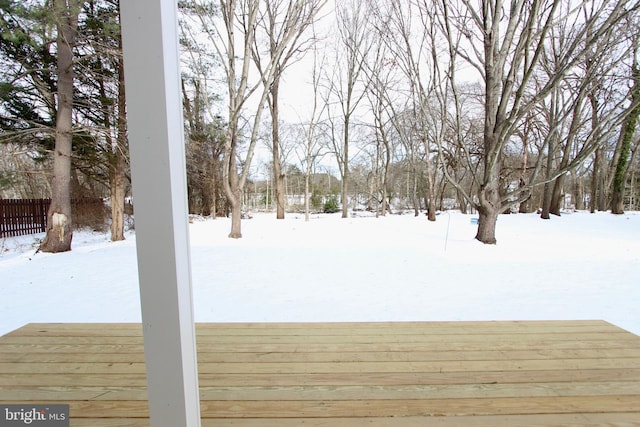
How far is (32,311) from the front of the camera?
2.62 meters

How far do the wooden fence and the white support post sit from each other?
8.66m


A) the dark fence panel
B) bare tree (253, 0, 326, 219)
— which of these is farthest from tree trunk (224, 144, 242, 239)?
the dark fence panel

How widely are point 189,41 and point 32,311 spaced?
17.8ft

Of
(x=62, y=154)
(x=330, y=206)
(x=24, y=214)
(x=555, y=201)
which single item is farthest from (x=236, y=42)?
(x=555, y=201)

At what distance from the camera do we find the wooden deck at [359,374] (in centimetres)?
110

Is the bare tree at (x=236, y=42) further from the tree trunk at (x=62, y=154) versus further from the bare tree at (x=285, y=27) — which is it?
the tree trunk at (x=62, y=154)

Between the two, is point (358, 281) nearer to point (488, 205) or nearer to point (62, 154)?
point (488, 205)

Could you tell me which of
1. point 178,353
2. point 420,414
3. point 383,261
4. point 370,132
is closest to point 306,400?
point 420,414

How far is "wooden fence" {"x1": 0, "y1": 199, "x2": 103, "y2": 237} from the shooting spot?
647 centimetres

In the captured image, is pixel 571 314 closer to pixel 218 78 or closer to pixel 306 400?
pixel 306 400

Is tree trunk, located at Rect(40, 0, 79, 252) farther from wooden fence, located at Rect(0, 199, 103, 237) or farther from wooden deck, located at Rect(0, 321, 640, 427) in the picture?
wooden deck, located at Rect(0, 321, 640, 427)

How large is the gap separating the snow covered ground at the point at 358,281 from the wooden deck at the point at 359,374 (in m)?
0.71

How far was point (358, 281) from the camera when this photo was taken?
3.39 m

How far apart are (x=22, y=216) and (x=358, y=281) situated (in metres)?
8.47
